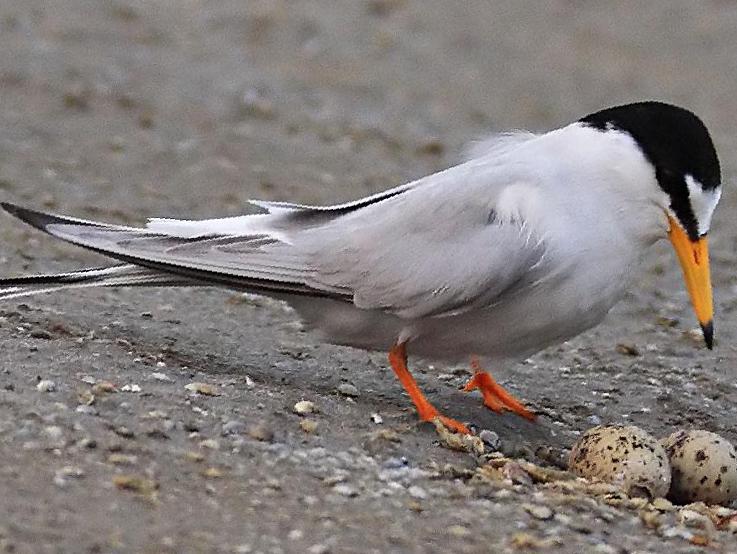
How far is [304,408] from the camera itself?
15.6ft

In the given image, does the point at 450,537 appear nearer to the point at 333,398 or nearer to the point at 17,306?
the point at 333,398

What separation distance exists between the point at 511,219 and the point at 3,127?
5.50m

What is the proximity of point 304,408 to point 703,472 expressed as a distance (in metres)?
1.26

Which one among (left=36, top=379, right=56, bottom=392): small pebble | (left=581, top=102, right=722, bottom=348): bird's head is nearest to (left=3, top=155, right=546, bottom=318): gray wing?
(left=581, top=102, right=722, bottom=348): bird's head

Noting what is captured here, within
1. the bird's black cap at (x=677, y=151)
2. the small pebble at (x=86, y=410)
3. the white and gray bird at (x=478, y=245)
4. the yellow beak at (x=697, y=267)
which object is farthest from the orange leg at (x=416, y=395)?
the small pebble at (x=86, y=410)

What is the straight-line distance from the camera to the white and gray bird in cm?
481

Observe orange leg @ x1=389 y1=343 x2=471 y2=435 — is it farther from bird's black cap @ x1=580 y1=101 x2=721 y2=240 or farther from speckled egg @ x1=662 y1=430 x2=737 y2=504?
bird's black cap @ x1=580 y1=101 x2=721 y2=240

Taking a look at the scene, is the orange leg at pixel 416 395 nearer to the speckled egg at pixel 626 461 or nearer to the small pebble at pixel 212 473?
the speckled egg at pixel 626 461

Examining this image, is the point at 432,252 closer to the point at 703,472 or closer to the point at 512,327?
the point at 512,327

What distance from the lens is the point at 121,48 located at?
11.4 m

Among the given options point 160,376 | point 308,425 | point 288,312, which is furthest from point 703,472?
point 288,312

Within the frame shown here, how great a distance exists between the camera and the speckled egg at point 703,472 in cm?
458

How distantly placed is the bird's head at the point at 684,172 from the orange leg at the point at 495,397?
72 cm

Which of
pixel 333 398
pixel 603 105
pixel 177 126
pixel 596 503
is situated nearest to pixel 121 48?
pixel 177 126
